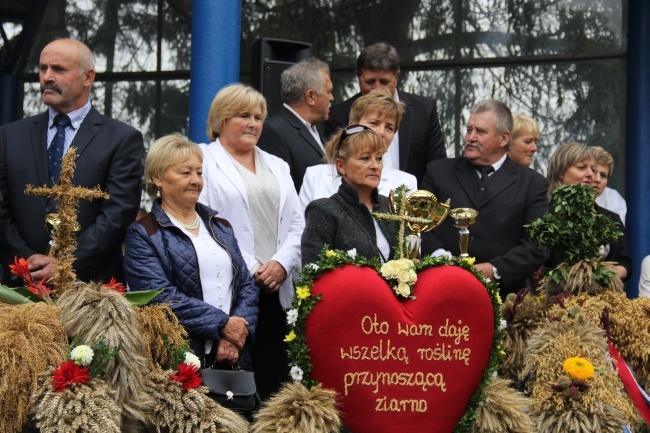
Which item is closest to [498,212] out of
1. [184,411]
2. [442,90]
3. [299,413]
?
[299,413]

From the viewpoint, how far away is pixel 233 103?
6062mm

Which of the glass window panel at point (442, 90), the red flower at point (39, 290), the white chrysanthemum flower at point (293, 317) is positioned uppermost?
the glass window panel at point (442, 90)

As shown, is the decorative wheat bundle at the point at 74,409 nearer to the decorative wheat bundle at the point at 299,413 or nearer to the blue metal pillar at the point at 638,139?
the decorative wheat bundle at the point at 299,413

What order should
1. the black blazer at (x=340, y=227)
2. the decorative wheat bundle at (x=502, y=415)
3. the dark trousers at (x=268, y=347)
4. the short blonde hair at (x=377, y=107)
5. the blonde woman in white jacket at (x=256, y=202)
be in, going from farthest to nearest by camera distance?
the short blonde hair at (x=377, y=107)
the dark trousers at (x=268, y=347)
the blonde woman in white jacket at (x=256, y=202)
the black blazer at (x=340, y=227)
the decorative wheat bundle at (x=502, y=415)

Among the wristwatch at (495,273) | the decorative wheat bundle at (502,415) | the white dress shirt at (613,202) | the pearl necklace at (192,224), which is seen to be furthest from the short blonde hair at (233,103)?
the white dress shirt at (613,202)

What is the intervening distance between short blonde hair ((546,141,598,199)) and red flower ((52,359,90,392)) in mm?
3526

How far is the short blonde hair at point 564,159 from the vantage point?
6.92 meters

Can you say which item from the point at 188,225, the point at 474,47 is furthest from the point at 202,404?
the point at 474,47

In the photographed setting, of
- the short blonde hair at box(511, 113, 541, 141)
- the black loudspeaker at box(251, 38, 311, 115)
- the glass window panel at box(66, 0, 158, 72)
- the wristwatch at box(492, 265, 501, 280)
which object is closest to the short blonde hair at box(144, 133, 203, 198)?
the wristwatch at box(492, 265, 501, 280)

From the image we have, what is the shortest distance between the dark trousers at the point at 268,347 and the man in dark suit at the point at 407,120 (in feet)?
4.56

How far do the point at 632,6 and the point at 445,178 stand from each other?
4254 mm

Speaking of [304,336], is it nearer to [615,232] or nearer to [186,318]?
[186,318]

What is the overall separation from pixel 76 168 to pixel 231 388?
1.47 metres

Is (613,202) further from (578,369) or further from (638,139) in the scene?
(578,369)
